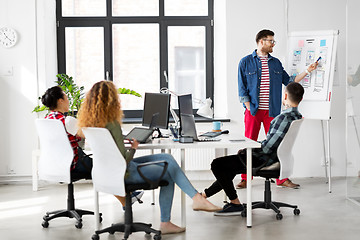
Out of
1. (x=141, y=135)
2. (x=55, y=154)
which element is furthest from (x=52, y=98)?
(x=141, y=135)

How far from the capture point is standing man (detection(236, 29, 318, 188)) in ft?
18.7

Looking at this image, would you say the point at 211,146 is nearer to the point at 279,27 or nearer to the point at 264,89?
the point at 264,89

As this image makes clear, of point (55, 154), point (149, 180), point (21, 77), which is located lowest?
point (149, 180)

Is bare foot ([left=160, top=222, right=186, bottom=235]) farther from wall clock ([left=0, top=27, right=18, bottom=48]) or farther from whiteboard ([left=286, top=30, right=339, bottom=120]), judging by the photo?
wall clock ([left=0, top=27, right=18, bottom=48])

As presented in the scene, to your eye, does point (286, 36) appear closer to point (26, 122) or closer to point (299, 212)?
point (299, 212)

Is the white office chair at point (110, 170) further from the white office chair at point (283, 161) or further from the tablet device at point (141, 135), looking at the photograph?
the white office chair at point (283, 161)

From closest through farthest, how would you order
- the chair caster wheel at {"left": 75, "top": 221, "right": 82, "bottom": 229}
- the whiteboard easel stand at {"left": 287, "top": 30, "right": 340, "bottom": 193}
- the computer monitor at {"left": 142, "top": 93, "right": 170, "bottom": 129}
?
1. the chair caster wheel at {"left": 75, "top": 221, "right": 82, "bottom": 229}
2. the computer monitor at {"left": 142, "top": 93, "right": 170, "bottom": 129}
3. the whiteboard easel stand at {"left": 287, "top": 30, "right": 340, "bottom": 193}

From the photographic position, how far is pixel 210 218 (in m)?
4.50

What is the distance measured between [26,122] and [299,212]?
138 inches

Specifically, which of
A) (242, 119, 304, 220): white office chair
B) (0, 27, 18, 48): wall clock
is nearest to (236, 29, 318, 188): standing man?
(242, 119, 304, 220): white office chair

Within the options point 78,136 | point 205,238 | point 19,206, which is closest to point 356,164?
point 205,238

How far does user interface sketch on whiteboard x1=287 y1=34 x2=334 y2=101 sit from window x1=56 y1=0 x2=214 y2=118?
1228mm

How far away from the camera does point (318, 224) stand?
4273 mm

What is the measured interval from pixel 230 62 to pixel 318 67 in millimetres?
1081
